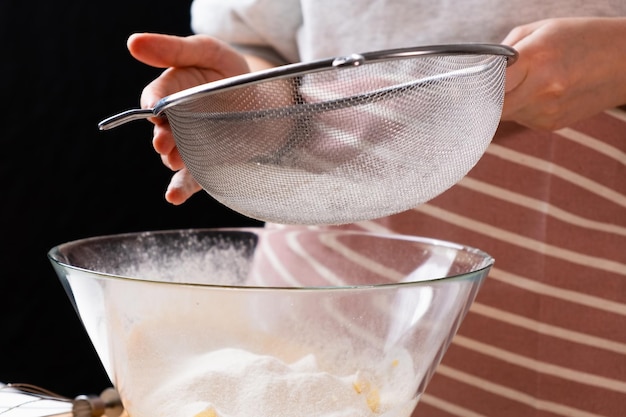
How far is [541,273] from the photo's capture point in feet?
2.83

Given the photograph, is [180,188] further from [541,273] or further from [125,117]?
[541,273]

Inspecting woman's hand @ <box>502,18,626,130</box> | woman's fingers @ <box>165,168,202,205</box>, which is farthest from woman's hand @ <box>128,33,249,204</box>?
woman's hand @ <box>502,18,626,130</box>

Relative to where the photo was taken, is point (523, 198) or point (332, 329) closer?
point (332, 329)

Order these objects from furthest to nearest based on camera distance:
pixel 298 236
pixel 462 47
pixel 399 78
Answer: pixel 298 236, pixel 399 78, pixel 462 47

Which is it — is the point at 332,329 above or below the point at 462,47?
below

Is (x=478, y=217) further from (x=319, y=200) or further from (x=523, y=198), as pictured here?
(x=319, y=200)

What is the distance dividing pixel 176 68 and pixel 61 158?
1.05 meters

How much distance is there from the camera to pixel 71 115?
1.66 metres

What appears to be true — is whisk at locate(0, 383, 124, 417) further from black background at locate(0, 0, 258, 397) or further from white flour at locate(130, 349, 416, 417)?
black background at locate(0, 0, 258, 397)

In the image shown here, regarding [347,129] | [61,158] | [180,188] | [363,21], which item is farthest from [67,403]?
[61,158]

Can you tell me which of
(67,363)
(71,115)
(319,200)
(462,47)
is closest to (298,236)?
(319,200)

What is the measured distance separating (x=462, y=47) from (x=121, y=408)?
1.37 ft

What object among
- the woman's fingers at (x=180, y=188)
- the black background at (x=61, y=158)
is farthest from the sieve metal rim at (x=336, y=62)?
the black background at (x=61, y=158)

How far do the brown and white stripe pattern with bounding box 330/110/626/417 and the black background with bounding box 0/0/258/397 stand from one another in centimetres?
97
